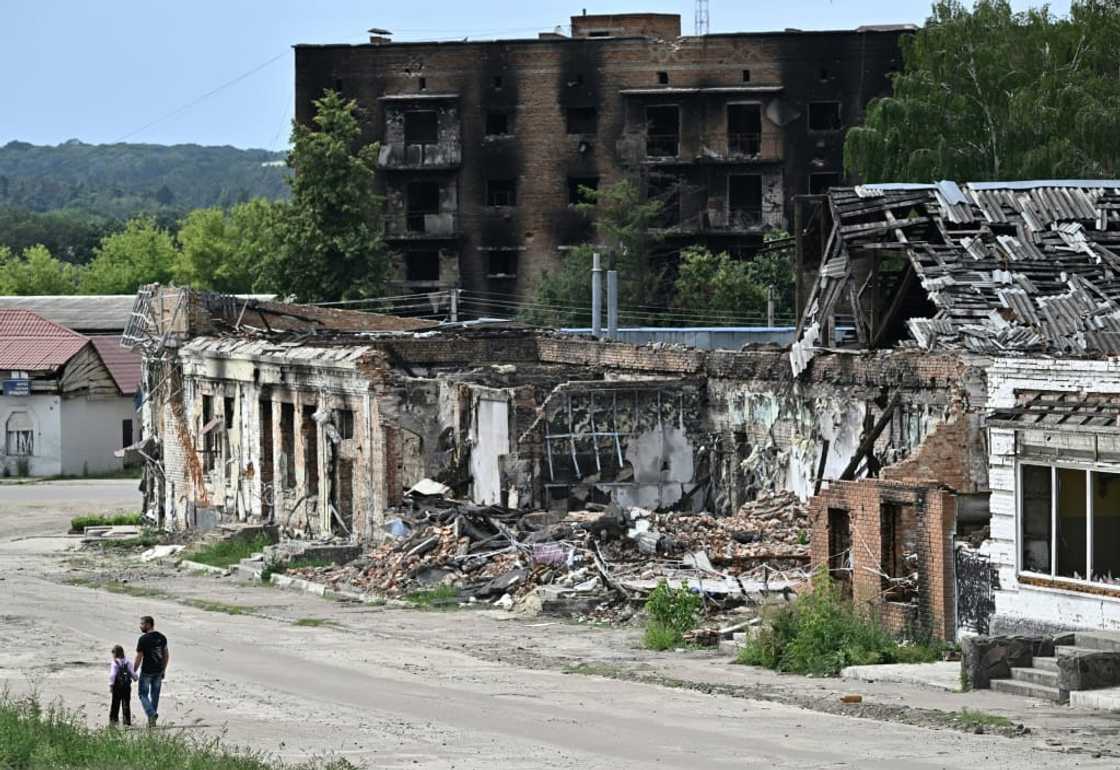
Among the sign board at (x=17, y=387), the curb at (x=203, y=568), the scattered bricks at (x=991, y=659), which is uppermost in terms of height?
the sign board at (x=17, y=387)

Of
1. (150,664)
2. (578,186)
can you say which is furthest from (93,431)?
(150,664)

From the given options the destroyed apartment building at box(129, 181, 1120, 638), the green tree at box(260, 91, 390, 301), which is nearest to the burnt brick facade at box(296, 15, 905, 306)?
the green tree at box(260, 91, 390, 301)

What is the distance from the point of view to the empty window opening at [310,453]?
3966 cm

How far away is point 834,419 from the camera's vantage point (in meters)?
31.8

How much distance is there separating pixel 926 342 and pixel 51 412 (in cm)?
4034

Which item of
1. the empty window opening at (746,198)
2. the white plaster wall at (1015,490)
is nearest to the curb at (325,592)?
the white plaster wall at (1015,490)

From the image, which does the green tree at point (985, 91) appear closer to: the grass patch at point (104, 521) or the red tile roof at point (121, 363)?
the grass patch at point (104, 521)

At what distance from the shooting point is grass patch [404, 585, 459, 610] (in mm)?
31078

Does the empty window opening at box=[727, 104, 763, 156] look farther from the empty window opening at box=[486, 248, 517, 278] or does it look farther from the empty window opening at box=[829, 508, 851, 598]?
the empty window opening at box=[829, 508, 851, 598]

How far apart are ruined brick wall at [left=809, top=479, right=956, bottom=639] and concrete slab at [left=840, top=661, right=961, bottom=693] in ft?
2.99

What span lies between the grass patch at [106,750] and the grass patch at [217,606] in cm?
1105

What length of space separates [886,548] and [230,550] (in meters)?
17.8

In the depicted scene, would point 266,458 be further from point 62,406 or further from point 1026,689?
point 62,406

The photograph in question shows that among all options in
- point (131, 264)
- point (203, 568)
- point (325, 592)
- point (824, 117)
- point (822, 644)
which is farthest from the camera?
point (131, 264)
